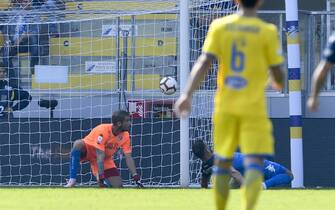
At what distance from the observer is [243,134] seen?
311 inches

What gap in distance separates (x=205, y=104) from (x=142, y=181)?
160 centimetres

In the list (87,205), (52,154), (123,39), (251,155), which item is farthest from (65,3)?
(251,155)

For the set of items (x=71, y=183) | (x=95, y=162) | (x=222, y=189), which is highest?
(x=222, y=189)

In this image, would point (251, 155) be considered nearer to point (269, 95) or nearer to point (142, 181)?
point (142, 181)

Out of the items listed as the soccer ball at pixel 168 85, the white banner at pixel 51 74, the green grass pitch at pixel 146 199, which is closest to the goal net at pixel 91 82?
the white banner at pixel 51 74

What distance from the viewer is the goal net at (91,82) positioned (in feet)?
54.8

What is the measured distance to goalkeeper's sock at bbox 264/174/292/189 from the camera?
15.0 metres

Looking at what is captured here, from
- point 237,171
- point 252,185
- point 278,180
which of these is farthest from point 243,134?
point 278,180

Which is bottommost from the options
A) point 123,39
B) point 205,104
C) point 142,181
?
point 142,181

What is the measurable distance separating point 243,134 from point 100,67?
412 inches

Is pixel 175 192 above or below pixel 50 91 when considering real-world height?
below

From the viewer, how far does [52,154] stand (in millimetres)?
16891

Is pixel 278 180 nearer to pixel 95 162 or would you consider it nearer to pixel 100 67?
pixel 95 162

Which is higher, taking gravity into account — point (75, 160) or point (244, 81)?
point (244, 81)
